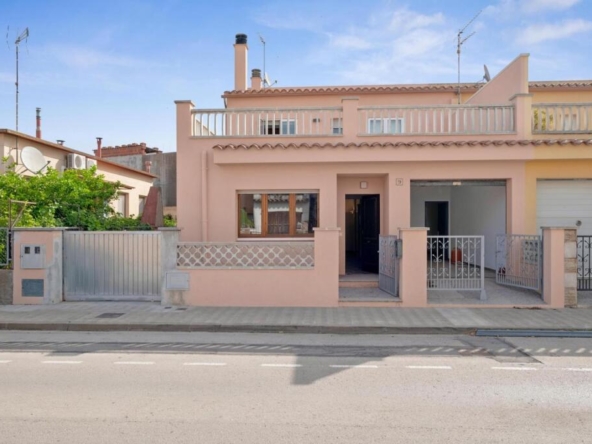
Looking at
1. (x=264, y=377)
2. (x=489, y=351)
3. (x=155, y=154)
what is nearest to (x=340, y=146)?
(x=489, y=351)

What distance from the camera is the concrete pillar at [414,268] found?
9.37 metres

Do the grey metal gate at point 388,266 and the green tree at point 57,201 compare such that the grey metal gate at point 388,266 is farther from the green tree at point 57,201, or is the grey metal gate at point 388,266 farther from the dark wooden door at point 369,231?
the green tree at point 57,201

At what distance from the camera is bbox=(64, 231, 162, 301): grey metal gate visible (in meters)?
10.0

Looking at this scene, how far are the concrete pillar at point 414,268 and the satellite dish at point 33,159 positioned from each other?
37.6ft

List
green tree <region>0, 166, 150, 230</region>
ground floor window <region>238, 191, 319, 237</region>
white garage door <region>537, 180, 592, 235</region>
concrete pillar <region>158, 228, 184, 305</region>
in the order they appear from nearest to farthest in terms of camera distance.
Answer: concrete pillar <region>158, 228, 184, 305</region> < green tree <region>0, 166, 150, 230</region> < white garage door <region>537, 180, 592, 235</region> < ground floor window <region>238, 191, 319, 237</region>

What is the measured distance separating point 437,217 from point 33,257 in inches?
502

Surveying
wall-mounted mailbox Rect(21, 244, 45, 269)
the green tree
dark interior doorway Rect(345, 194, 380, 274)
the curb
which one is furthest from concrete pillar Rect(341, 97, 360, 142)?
wall-mounted mailbox Rect(21, 244, 45, 269)

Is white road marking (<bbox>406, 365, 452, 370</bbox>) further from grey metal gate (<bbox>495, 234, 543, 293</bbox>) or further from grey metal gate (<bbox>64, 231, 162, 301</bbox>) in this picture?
grey metal gate (<bbox>64, 231, 162, 301</bbox>)

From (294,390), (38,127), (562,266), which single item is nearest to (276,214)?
(562,266)

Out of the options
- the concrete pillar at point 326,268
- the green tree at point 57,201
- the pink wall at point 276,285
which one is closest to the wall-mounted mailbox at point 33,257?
the green tree at point 57,201

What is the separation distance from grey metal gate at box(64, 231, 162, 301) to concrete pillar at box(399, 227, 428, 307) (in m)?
5.42

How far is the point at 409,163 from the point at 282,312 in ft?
17.2

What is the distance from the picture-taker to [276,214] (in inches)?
472

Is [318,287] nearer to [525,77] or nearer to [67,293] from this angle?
[67,293]
